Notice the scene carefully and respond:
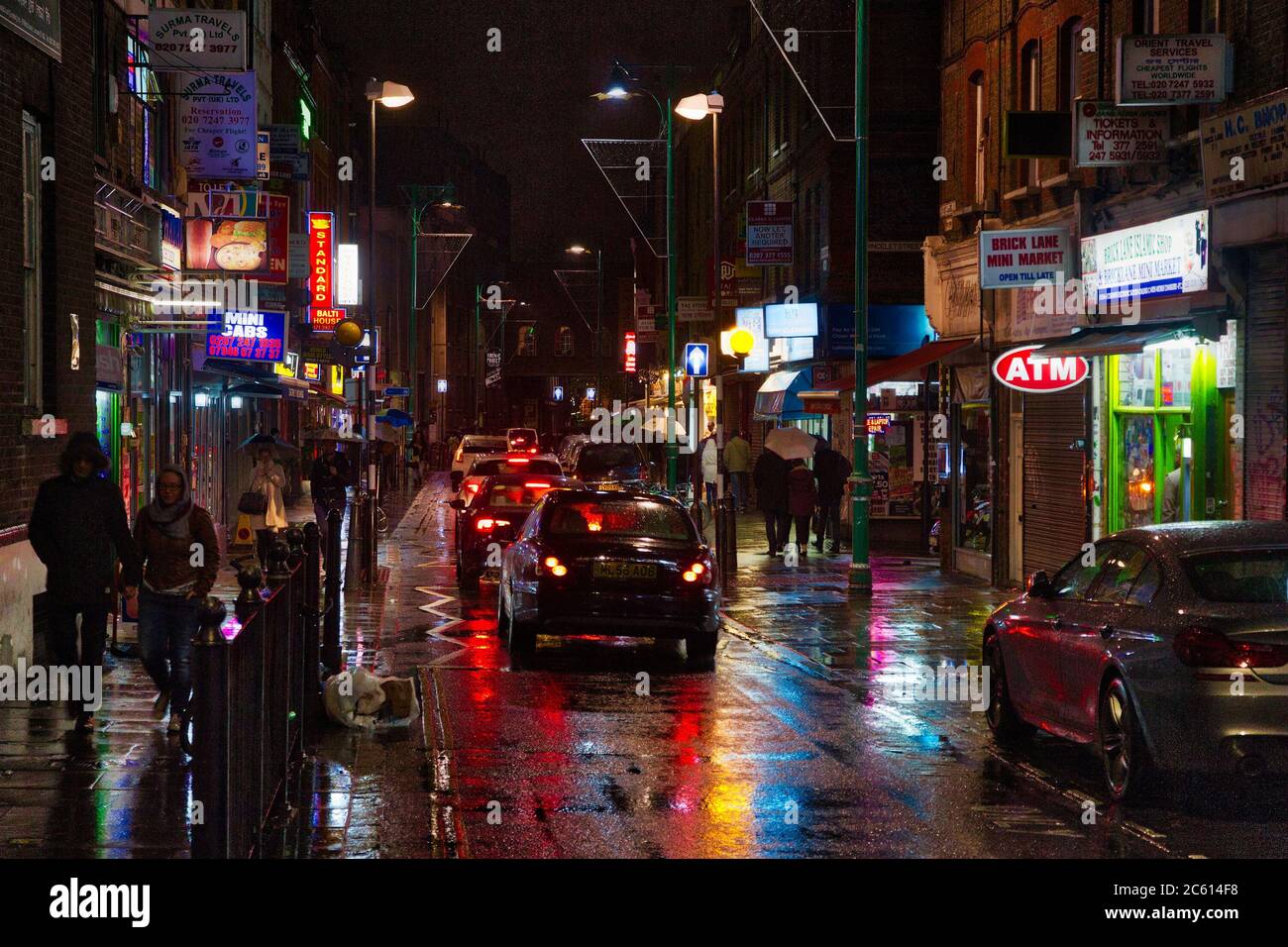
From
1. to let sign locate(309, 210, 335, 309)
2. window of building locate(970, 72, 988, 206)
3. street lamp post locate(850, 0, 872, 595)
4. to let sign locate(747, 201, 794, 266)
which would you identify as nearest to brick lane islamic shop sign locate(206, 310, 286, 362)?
street lamp post locate(850, 0, 872, 595)

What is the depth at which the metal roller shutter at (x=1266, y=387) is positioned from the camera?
1564cm

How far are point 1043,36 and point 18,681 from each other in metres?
15.1

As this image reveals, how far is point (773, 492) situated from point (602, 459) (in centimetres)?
936

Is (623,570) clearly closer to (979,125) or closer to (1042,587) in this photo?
(1042,587)

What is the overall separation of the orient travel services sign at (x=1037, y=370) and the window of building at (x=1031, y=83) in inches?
104

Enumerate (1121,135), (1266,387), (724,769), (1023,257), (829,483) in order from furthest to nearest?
1. (829,483)
2. (1023,257)
3. (1121,135)
4. (1266,387)
5. (724,769)

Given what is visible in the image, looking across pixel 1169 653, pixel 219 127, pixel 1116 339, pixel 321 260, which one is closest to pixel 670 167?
pixel 321 260

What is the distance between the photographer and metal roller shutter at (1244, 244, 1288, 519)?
15.6m

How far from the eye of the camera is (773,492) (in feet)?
92.9

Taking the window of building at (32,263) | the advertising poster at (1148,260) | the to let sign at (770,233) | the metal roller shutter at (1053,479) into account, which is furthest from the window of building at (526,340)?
the window of building at (32,263)

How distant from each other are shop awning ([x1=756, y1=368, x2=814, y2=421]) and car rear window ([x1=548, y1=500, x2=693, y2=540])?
801 inches

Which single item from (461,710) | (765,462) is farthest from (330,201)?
(461,710)
